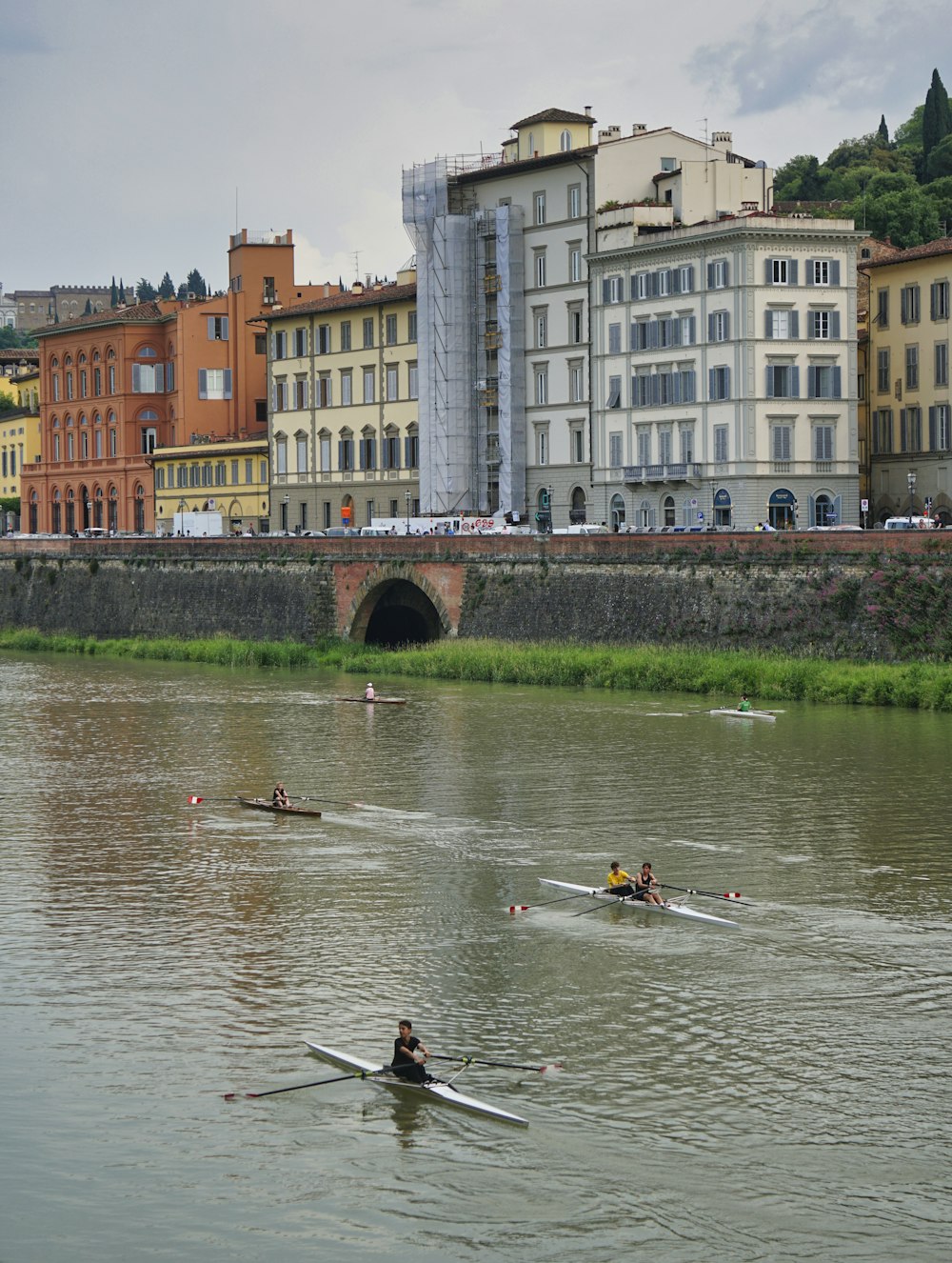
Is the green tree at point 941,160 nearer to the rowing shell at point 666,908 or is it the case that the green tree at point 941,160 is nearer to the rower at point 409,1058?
the rowing shell at point 666,908

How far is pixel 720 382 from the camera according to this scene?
74375 mm

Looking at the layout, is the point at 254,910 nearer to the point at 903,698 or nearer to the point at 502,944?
the point at 502,944

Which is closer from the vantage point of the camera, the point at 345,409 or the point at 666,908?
the point at 666,908

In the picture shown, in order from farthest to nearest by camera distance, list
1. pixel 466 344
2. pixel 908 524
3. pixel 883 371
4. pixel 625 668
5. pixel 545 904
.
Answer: pixel 466 344, pixel 883 371, pixel 908 524, pixel 625 668, pixel 545 904

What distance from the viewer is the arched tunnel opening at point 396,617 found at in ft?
245

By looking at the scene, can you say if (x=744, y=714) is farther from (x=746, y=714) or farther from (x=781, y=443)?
(x=781, y=443)

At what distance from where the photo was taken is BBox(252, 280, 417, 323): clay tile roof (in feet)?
301

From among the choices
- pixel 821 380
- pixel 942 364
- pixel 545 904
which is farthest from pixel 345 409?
pixel 545 904

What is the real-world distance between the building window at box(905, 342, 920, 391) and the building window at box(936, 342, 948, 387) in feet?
4.01

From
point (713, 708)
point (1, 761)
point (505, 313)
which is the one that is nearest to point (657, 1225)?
point (1, 761)

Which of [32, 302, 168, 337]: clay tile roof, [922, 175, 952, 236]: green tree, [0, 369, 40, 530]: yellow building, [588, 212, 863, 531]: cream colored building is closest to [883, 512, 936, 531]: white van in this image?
[588, 212, 863, 531]: cream colored building

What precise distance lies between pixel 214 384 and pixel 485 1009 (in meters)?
91.8

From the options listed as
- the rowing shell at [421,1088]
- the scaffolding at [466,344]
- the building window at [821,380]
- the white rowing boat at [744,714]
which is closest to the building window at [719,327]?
the building window at [821,380]

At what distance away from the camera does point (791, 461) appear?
7362 cm
